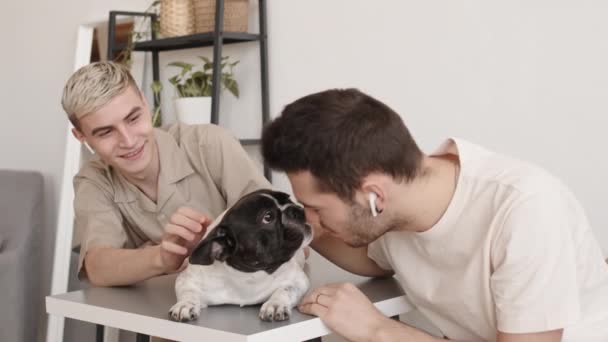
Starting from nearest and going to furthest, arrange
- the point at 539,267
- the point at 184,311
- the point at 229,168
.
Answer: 1. the point at 539,267
2. the point at 184,311
3. the point at 229,168

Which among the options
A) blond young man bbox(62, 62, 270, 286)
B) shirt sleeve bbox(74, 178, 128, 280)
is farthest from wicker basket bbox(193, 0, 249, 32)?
shirt sleeve bbox(74, 178, 128, 280)

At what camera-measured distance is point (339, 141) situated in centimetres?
130

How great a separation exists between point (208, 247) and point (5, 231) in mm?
2282

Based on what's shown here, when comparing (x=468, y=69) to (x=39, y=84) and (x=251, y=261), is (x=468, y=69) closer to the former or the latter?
(x=251, y=261)

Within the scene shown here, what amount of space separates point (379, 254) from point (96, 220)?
682 mm

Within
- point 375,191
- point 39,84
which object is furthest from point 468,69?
point 39,84

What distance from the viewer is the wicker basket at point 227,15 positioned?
2.75m

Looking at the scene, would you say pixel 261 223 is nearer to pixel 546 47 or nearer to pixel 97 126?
pixel 97 126

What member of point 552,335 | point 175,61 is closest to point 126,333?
point 175,61

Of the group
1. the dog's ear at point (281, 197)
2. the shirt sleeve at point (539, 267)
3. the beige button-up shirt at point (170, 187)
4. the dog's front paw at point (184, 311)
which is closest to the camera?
the shirt sleeve at point (539, 267)

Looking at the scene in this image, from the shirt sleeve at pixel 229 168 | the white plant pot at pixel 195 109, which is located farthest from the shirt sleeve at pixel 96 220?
the white plant pot at pixel 195 109

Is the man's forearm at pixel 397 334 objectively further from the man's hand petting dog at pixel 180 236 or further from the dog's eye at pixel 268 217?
the man's hand petting dog at pixel 180 236

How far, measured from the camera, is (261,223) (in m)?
1.46

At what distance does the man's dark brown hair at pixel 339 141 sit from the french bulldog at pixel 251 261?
0.15m
